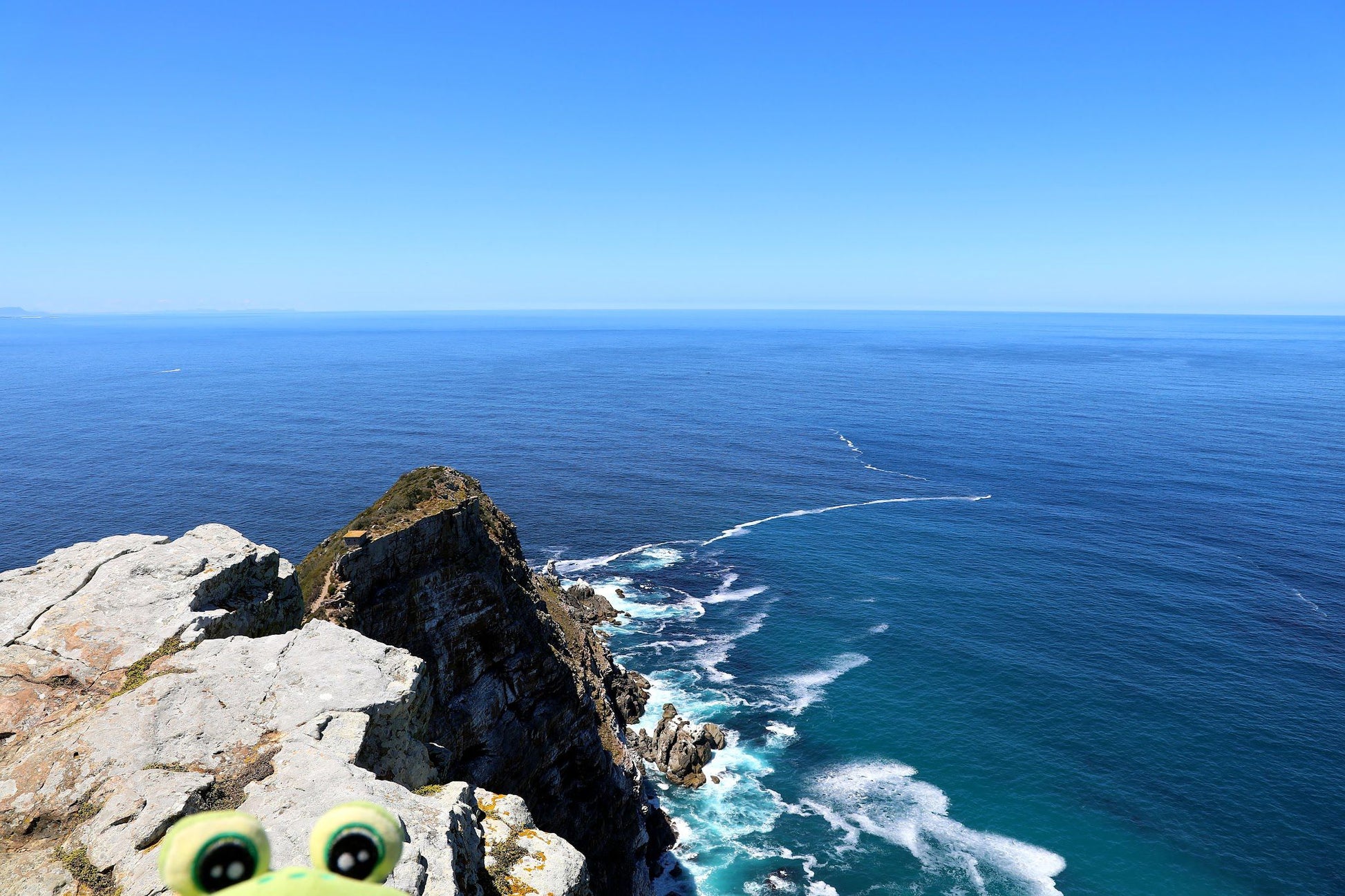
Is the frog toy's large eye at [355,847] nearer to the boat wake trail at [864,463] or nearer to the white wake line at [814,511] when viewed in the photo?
the white wake line at [814,511]

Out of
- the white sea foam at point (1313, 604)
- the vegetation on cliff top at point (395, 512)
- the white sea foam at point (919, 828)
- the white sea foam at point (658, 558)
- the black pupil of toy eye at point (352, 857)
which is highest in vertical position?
the black pupil of toy eye at point (352, 857)

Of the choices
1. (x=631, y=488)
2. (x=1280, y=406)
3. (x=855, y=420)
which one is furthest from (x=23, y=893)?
(x=1280, y=406)

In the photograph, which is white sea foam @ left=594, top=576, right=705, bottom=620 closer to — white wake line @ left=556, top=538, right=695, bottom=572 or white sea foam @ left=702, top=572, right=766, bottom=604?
white sea foam @ left=702, top=572, right=766, bottom=604

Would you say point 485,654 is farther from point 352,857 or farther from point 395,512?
point 352,857

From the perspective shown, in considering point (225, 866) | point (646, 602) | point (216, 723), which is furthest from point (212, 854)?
point (646, 602)

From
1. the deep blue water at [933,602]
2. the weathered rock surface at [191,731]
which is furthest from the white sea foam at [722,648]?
the weathered rock surface at [191,731]

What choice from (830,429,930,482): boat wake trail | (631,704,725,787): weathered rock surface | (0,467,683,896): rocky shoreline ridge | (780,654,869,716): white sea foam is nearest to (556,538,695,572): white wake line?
(631,704,725,787): weathered rock surface
